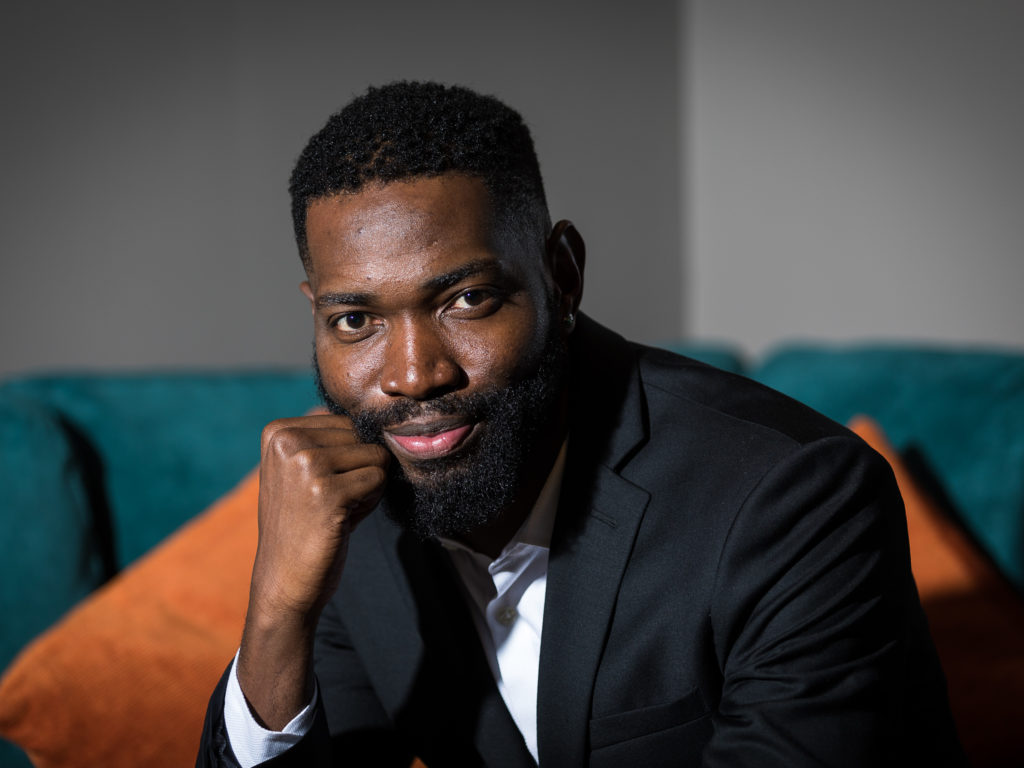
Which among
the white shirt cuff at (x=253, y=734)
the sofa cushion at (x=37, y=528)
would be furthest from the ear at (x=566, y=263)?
the sofa cushion at (x=37, y=528)

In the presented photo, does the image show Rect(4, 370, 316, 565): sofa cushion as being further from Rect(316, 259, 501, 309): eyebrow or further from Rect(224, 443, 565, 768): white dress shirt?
Rect(316, 259, 501, 309): eyebrow

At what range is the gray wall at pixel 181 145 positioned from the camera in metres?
2.70

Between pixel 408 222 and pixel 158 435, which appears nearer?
pixel 408 222

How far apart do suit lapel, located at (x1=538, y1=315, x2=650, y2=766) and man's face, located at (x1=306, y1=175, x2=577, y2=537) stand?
0.30ft

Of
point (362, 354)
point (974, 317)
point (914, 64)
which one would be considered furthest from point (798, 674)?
point (914, 64)

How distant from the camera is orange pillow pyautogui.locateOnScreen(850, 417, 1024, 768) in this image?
1746mm

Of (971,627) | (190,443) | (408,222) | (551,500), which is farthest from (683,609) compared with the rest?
(190,443)

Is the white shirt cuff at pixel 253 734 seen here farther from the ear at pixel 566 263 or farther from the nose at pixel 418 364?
the ear at pixel 566 263

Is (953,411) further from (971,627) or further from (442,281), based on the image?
(442,281)

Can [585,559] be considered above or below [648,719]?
above

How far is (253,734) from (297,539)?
301mm

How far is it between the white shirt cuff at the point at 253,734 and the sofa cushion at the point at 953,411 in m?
1.62

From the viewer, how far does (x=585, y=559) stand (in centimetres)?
130

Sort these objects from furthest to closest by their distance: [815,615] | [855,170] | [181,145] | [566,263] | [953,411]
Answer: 1. [855,170]
2. [181,145]
3. [953,411]
4. [566,263]
5. [815,615]
